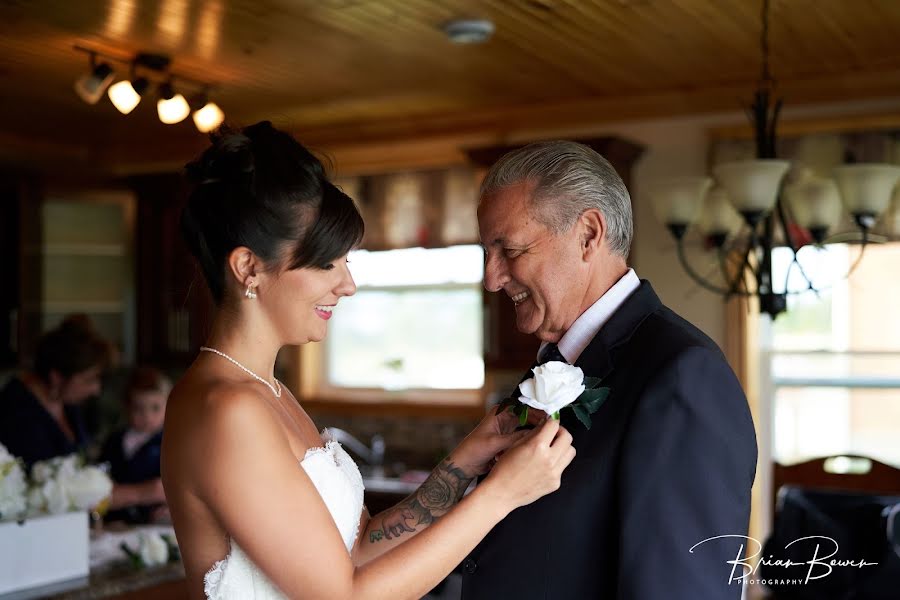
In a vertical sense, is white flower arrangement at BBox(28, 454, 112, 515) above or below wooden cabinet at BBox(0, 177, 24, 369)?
below

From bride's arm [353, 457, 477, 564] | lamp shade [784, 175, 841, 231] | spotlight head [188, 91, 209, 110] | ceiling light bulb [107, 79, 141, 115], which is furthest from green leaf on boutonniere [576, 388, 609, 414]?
spotlight head [188, 91, 209, 110]

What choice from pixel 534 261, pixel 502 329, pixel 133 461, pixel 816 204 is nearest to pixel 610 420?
pixel 534 261

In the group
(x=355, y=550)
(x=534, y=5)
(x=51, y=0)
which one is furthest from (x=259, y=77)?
(x=355, y=550)

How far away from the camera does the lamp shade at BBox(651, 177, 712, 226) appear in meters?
3.56

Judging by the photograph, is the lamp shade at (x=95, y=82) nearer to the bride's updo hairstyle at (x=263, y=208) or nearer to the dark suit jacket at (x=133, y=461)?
the dark suit jacket at (x=133, y=461)

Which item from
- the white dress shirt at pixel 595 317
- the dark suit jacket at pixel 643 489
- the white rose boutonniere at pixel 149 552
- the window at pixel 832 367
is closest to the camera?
the dark suit jacket at pixel 643 489

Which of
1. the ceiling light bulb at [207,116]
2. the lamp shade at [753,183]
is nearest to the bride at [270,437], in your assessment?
the lamp shade at [753,183]

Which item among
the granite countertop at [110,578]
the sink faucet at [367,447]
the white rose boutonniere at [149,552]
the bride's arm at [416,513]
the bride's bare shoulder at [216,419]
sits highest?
the bride's bare shoulder at [216,419]

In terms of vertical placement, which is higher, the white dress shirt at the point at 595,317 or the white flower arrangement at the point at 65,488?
the white dress shirt at the point at 595,317

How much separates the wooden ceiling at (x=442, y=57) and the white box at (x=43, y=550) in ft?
6.29

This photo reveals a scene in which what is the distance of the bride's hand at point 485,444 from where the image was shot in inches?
77.0

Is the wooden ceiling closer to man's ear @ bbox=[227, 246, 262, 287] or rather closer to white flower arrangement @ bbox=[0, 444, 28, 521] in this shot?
white flower arrangement @ bbox=[0, 444, 28, 521]

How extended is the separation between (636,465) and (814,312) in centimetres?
389

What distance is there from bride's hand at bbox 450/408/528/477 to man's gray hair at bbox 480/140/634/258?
0.41 m
